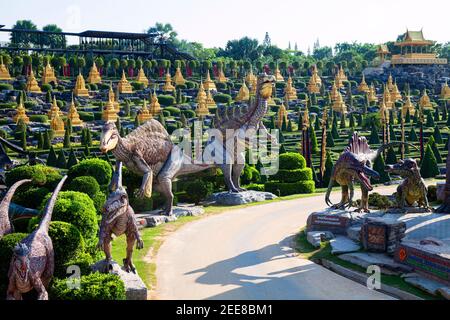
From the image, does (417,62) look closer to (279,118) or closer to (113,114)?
(279,118)

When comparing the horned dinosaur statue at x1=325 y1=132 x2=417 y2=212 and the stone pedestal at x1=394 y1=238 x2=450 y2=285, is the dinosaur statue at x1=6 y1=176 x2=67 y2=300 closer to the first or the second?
the stone pedestal at x1=394 y1=238 x2=450 y2=285

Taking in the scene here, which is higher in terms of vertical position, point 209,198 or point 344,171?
point 344,171

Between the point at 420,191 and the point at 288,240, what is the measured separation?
413cm

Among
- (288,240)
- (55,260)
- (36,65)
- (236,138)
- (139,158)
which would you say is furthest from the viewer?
(36,65)

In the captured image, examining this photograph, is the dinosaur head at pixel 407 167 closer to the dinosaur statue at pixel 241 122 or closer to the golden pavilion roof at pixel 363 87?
the dinosaur statue at pixel 241 122

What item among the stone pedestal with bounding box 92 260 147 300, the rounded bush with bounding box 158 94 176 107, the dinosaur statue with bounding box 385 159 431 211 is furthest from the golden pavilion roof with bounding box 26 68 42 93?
the stone pedestal with bounding box 92 260 147 300

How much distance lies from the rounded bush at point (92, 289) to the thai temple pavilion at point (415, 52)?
70366mm

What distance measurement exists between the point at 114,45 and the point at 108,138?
5910cm

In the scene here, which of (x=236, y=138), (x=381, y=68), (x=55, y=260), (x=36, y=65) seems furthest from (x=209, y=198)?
(x=381, y=68)

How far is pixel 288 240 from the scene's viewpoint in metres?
16.7

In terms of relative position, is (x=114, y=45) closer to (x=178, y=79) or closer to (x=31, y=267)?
(x=178, y=79)

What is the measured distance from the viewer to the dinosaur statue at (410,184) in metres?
17.0

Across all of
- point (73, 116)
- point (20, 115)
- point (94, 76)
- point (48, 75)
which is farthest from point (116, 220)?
point (94, 76)

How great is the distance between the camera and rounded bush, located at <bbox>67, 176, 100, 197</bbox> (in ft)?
58.9
